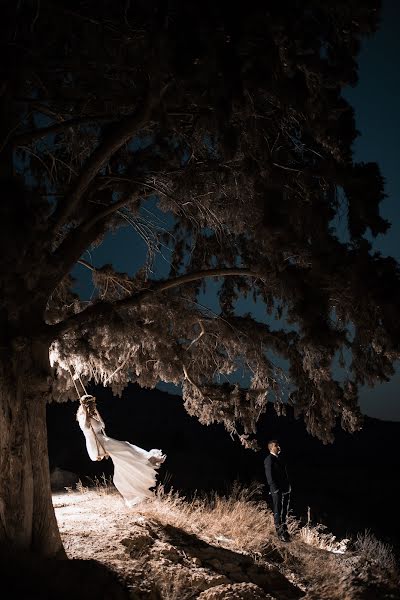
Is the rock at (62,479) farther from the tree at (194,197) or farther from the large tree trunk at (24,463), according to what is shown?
the large tree trunk at (24,463)

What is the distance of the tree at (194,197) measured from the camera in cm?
535

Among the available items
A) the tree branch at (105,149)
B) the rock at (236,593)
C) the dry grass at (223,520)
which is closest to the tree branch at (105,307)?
the tree branch at (105,149)

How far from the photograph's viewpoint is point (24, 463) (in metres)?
6.20

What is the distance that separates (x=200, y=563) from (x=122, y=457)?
223 centimetres

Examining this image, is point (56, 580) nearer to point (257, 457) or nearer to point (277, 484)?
point (277, 484)

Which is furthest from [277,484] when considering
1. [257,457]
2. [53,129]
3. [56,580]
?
[257,457]

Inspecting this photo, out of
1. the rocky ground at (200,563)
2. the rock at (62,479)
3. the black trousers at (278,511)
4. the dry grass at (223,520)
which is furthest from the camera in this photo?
the rock at (62,479)

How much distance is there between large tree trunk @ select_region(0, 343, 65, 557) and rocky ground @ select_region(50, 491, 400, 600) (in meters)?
0.73

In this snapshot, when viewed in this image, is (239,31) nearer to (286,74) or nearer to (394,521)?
(286,74)

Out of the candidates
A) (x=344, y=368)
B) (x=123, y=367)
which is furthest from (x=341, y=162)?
(x=123, y=367)

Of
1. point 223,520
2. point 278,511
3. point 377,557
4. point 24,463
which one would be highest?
point 24,463

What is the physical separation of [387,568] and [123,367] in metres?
5.84

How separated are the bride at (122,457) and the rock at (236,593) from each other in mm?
2565

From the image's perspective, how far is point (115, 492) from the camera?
1157 cm
